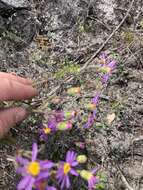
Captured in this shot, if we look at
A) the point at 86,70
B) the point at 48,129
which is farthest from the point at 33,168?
the point at 86,70

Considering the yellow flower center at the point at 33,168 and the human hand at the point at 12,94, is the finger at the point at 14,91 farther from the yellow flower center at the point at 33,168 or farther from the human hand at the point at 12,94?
the yellow flower center at the point at 33,168

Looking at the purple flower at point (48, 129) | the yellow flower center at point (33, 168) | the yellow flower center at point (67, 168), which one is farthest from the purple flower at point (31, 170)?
the purple flower at point (48, 129)

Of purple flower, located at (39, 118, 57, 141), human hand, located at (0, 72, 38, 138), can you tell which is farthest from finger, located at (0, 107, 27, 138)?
purple flower, located at (39, 118, 57, 141)

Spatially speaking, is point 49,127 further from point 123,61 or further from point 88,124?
point 123,61

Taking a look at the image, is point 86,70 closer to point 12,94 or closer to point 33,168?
point 12,94

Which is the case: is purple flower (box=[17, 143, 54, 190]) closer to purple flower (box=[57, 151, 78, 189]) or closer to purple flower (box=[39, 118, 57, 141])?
purple flower (box=[57, 151, 78, 189])
